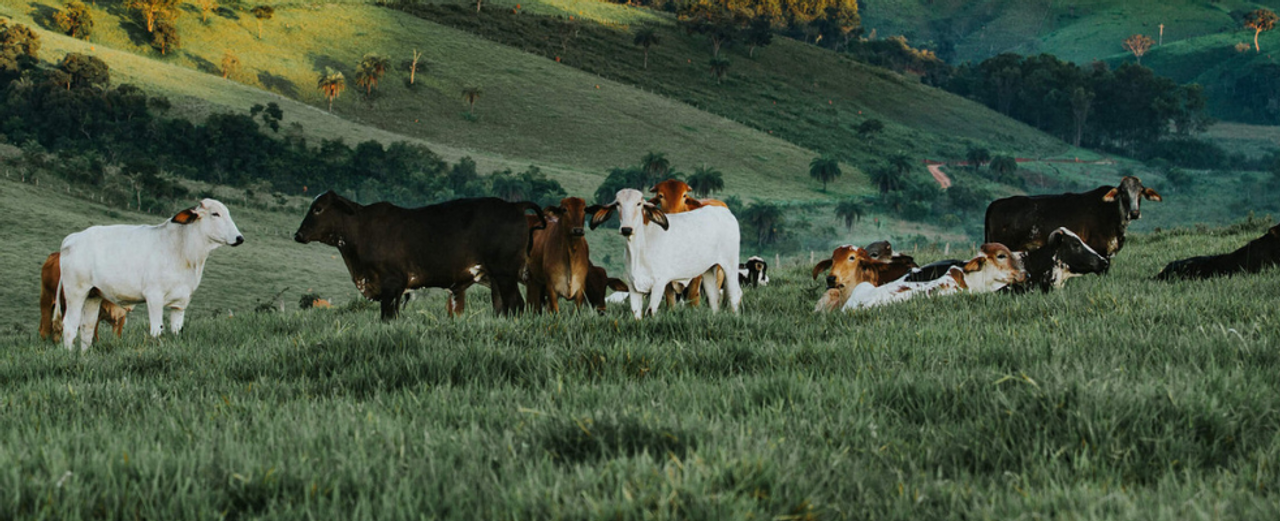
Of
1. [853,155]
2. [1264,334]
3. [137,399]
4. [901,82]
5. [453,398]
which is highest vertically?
[901,82]

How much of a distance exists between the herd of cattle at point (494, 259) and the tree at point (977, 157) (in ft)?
462

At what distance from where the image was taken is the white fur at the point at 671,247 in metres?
9.41

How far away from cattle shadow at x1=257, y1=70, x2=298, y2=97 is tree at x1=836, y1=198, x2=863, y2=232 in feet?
243

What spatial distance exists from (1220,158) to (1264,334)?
17842cm

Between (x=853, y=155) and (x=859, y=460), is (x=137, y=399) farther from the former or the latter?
(x=853, y=155)

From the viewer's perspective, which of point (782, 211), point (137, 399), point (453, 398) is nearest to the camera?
point (453, 398)

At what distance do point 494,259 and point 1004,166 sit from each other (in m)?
139

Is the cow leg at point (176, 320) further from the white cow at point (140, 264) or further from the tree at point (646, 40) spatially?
the tree at point (646, 40)

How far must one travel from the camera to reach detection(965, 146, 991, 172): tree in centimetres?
14400

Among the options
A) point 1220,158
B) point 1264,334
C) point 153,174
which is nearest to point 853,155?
point 1220,158

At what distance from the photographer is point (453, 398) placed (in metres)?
4.94

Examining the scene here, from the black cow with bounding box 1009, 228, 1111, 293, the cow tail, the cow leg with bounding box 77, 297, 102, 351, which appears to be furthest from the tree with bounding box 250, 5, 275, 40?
the black cow with bounding box 1009, 228, 1111, 293

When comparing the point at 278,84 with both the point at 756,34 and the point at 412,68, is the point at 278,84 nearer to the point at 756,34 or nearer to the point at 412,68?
the point at 412,68

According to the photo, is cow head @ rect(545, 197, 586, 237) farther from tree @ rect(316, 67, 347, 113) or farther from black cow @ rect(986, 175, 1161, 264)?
tree @ rect(316, 67, 347, 113)
